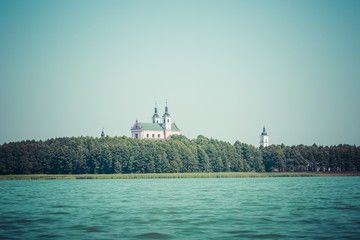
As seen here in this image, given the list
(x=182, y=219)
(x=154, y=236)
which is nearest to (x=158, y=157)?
(x=182, y=219)

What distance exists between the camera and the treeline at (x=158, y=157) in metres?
116

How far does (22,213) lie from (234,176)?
282 ft

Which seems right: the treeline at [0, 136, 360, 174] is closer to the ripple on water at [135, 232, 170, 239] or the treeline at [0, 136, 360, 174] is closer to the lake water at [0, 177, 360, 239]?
the lake water at [0, 177, 360, 239]

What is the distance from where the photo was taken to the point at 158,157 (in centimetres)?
12200

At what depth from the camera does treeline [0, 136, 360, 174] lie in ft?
380

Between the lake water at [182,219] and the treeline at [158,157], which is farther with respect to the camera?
the treeline at [158,157]

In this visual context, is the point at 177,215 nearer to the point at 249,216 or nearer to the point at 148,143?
the point at 249,216

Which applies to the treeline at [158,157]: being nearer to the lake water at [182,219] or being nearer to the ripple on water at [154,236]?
the lake water at [182,219]

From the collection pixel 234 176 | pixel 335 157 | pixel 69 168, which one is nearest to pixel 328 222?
pixel 234 176

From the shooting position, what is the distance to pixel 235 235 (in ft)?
78.5

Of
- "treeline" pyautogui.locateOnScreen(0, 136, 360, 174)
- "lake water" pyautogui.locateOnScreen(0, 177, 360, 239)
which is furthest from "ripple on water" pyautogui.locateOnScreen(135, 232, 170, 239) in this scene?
"treeline" pyautogui.locateOnScreen(0, 136, 360, 174)

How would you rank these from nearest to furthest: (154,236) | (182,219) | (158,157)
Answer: (154,236) → (182,219) → (158,157)

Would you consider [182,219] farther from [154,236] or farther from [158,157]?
[158,157]

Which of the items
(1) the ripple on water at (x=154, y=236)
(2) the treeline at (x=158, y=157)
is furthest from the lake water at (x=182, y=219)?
(2) the treeline at (x=158, y=157)
